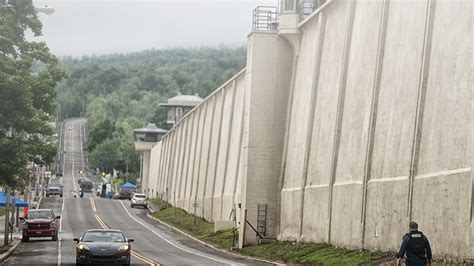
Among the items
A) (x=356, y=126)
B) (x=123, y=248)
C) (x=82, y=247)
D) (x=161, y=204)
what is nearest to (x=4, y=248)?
(x=82, y=247)

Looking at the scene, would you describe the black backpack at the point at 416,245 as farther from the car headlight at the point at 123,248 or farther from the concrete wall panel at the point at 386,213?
the car headlight at the point at 123,248

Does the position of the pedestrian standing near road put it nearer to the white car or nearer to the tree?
the tree

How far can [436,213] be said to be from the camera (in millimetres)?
27078

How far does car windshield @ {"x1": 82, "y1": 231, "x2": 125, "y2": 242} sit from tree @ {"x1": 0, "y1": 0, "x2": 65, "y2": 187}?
3.69m

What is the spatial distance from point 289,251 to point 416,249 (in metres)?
20.7

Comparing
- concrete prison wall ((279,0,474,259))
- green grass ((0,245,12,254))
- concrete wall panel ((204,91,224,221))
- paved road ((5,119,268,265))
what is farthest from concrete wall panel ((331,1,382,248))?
concrete wall panel ((204,91,224,221))

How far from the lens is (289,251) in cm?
4091

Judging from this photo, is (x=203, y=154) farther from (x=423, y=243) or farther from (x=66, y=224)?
(x=423, y=243)

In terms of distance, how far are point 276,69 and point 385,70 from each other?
1635 centimetres

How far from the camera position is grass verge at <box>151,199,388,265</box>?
3224cm

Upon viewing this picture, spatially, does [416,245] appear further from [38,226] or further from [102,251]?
[38,226]

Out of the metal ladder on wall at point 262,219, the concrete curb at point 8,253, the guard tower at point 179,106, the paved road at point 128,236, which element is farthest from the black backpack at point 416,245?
the guard tower at point 179,106

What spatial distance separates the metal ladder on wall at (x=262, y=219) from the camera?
48619 millimetres

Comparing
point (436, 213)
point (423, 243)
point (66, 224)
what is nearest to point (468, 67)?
point (436, 213)
